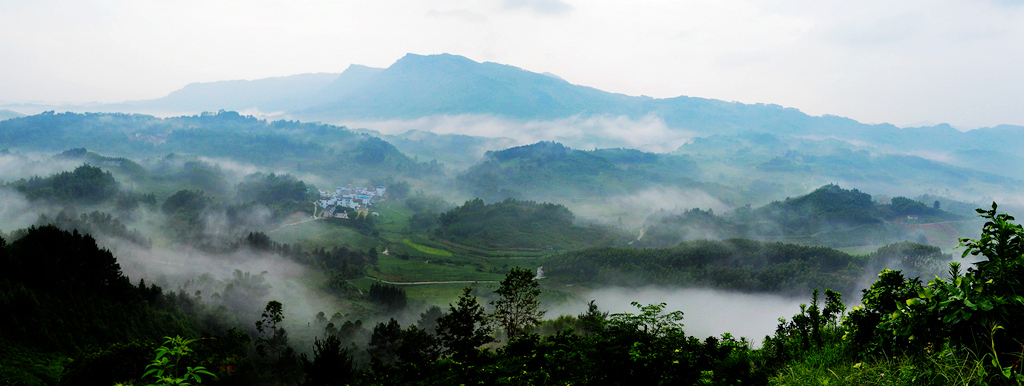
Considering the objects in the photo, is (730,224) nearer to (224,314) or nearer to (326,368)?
(224,314)

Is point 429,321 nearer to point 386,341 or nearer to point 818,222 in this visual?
point 386,341

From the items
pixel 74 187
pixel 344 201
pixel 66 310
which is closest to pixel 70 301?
pixel 66 310

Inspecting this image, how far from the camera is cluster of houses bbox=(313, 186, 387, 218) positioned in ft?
506

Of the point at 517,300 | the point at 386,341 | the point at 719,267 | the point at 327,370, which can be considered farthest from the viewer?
the point at 719,267

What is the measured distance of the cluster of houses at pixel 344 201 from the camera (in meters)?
154

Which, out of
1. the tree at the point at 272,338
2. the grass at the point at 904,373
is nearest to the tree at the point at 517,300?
the tree at the point at 272,338

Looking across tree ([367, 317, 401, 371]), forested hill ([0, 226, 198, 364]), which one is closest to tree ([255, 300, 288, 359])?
forested hill ([0, 226, 198, 364])

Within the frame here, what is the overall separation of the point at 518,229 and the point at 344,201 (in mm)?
68486

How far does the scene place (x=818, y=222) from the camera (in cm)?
16250

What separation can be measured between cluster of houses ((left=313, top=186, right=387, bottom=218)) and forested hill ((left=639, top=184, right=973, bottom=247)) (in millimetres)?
101527

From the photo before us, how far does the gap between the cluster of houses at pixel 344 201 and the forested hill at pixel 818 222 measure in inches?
3997

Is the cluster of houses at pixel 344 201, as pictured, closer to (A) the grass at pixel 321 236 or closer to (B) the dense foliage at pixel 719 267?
(A) the grass at pixel 321 236

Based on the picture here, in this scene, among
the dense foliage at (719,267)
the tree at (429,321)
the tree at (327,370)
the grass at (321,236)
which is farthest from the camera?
the grass at (321,236)

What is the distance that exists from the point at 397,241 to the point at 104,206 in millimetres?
81858
